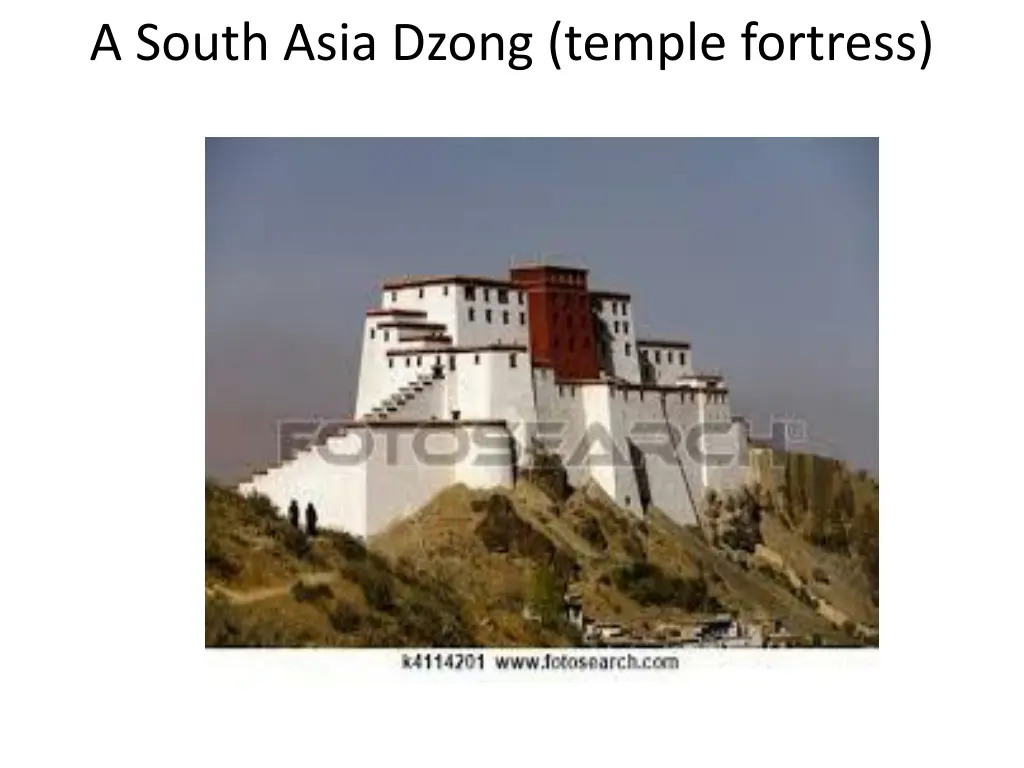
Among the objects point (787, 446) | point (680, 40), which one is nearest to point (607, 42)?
point (680, 40)

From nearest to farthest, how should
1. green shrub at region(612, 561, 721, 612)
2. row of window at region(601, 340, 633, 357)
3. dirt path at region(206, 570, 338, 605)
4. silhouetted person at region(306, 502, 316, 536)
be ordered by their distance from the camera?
dirt path at region(206, 570, 338, 605), silhouetted person at region(306, 502, 316, 536), green shrub at region(612, 561, 721, 612), row of window at region(601, 340, 633, 357)

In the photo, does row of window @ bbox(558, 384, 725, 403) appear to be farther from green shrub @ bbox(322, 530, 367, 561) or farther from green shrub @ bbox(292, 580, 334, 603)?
green shrub @ bbox(292, 580, 334, 603)

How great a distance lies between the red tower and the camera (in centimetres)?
1249

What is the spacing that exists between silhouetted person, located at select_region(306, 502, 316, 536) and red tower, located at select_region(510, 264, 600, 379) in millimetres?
1243

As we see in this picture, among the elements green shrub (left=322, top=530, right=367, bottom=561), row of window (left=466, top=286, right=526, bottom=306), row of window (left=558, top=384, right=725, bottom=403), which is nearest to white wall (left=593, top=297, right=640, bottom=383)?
row of window (left=558, top=384, right=725, bottom=403)

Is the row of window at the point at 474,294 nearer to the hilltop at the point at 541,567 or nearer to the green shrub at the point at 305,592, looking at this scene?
the hilltop at the point at 541,567

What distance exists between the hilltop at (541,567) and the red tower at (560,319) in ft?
1.88

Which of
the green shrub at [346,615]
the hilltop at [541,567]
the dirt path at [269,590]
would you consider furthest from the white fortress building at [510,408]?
the green shrub at [346,615]

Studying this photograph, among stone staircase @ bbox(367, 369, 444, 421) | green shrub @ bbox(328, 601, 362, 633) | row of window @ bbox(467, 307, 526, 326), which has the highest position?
row of window @ bbox(467, 307, 526, 326)

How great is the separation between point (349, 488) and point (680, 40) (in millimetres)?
2487

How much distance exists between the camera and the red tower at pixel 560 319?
12.5 meters

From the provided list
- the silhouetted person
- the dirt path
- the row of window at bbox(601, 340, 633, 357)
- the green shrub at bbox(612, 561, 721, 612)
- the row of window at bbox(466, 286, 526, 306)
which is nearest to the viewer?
the dirt path

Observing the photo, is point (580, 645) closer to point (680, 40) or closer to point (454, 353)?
point (454, 353)

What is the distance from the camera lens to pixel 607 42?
11852 mm
